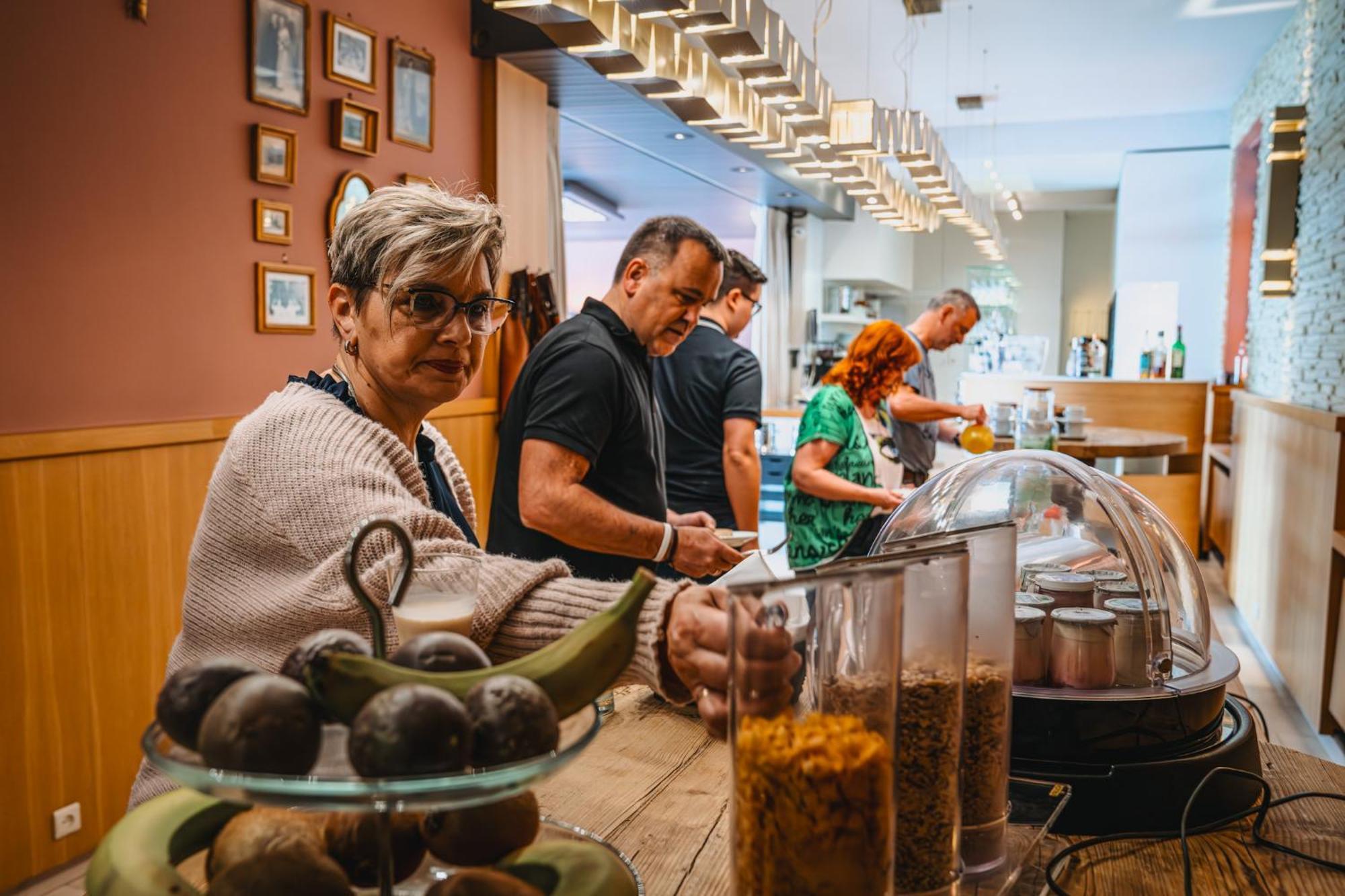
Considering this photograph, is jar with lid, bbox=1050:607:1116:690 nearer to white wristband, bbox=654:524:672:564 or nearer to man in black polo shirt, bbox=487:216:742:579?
man in black polo shirt, bbox=487:216:742:579

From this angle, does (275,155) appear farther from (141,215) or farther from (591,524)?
(591,524)

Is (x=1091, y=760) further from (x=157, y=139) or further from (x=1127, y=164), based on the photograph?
(x=1127, y=164)

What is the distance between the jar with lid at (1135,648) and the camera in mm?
1285

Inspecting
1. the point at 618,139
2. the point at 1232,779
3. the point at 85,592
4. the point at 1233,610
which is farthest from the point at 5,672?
the point at 1233,610

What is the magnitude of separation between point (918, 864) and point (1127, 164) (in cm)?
1038

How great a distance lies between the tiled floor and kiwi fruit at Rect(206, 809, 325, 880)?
210 centimetres

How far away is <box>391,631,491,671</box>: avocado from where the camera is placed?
0.64 meters

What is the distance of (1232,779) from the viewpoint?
1.22 meters

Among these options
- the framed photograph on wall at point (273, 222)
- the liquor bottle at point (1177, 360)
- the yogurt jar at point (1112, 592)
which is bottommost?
the yogurt jar at point (1112, 592)

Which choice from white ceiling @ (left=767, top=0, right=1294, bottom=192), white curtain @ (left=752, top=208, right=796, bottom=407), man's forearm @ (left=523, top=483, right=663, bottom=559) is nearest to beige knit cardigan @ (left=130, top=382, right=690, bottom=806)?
man's forearm @ (left=523, top=483, right=663, bottom=559)

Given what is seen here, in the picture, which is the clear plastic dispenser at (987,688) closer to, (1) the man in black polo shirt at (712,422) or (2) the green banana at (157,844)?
(2) the green banana at (157,844)

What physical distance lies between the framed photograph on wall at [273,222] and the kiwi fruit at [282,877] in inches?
136

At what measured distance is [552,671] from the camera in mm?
656

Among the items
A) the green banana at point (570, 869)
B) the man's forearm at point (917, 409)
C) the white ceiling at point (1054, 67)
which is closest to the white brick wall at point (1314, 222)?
the white ceiling at point (1054, 67)
